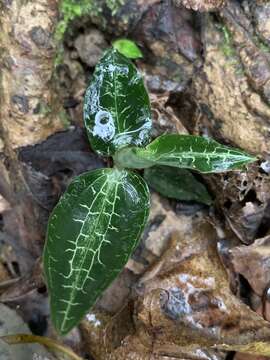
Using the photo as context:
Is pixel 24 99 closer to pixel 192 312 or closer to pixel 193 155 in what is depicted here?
pixel 193 155

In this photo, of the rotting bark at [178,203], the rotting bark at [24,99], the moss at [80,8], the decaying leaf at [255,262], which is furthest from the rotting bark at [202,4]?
the decaying leaf at [255,262]

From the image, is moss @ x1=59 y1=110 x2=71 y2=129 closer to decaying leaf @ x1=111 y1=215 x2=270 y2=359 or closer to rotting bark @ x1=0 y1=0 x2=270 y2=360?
rotting bark @ x1=0 y1=0 x2=270 y2=360

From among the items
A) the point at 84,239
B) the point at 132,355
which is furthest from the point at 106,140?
the point at 132,355

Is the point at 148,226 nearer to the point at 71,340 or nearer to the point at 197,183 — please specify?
the point at 197,183

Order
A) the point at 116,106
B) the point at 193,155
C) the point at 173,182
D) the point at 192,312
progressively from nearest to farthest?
the point at 193,155 → the point at 116,106 → the point at 192,312 → the point at 173,182

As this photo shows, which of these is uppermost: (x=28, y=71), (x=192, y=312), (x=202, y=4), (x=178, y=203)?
(x=202, y=4)

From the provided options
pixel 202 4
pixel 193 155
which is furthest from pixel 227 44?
pixel 193 155

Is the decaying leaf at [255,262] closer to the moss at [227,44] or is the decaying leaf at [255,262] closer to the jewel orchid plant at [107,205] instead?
the jewel orchid plant at [107,205]
